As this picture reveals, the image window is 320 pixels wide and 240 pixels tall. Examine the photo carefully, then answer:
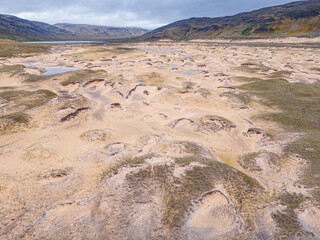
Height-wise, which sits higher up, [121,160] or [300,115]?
[300,115]

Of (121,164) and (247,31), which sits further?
(247,31)


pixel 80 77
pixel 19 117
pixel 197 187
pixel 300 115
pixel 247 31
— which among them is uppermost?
pixel 247 31

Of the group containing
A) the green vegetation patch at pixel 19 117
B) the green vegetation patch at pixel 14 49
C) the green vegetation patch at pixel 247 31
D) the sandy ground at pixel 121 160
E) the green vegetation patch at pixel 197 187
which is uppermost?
the green vegetation patch at pixel 247 31

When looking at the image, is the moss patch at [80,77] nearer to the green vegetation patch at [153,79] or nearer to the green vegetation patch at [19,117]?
the green vegetation patch at [153,79]

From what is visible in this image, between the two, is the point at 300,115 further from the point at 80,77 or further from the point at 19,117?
the point at 80,77

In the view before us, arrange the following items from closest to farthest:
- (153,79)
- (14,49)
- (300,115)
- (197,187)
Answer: (197,187), (300,115), (153,79), (14,49)

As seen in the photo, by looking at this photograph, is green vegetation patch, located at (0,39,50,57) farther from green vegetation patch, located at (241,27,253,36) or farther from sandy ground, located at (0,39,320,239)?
green vegetation patch, located at (241,27,253,36)

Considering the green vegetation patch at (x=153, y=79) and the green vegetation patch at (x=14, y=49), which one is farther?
the green vegetation patch at (x=14, y=49)

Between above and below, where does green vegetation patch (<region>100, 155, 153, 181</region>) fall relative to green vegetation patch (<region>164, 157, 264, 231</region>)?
below

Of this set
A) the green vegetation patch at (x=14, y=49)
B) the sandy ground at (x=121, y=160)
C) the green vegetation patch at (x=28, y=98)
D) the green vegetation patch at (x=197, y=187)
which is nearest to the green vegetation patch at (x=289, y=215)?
the sandy ground at (x=121, y=160)

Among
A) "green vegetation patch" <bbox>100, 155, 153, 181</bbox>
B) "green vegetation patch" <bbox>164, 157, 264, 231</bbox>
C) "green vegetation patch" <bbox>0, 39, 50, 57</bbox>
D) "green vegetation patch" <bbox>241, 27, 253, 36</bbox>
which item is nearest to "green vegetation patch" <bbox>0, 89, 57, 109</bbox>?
"green vegetation patch" <bbox>100, 155, 153, 181</bbox>

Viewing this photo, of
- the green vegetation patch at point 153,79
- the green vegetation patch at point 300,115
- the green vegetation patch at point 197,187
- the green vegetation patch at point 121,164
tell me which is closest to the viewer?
the green vegetation patch at point 197,187

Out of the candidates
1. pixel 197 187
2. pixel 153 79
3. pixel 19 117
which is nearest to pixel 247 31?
pixel 153 79
